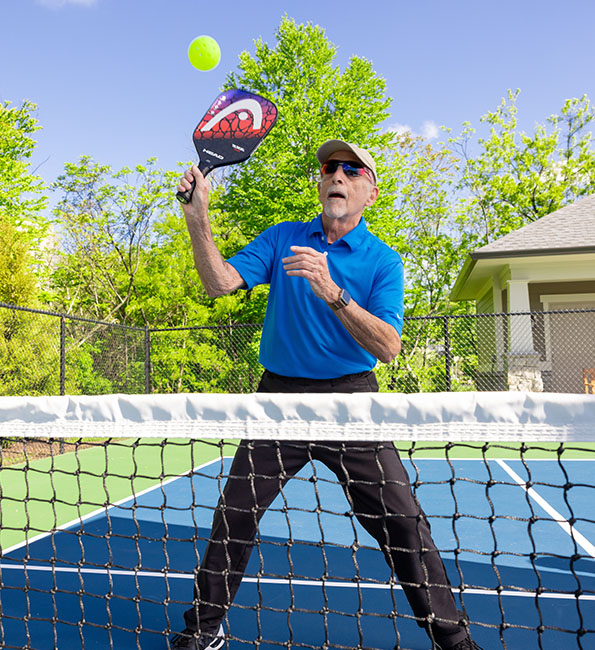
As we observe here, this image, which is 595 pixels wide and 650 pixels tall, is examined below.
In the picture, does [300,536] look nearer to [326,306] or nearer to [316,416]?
[326,306]

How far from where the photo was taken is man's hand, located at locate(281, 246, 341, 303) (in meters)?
1.97

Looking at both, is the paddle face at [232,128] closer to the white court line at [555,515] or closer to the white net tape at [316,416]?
the white net tape at [316,416]

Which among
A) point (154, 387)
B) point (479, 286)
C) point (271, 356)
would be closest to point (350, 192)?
point (271, 356)

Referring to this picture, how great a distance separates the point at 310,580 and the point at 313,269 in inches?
73.1

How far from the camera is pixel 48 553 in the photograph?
13.1 feet

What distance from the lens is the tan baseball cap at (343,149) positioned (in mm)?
2383

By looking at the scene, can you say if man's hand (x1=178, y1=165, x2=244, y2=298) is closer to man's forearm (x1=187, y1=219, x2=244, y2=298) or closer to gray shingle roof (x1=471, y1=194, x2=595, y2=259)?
man's forearm (x1=187, y1=219, x2=244, y2=298)

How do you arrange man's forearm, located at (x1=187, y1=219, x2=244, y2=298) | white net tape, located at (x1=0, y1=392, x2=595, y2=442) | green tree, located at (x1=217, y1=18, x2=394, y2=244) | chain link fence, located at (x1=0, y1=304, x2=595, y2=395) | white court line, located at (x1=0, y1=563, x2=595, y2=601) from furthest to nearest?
green tree, located at (x1=217, y1=18, x2=394, y2=244) → chain link fence, located at (x1=0, y1=304, x2=595, y2=395) → white court line, located at (x1=0, y1=563, x2=595, y2=601) → man's forearm, located at (x1=187, y1=219, x2=244, y2=298) → white net tape, located at (x1=0, y1=392, x2=595, y2=442)

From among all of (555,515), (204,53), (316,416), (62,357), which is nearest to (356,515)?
(316,416)

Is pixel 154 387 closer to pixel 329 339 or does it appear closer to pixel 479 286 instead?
pixel 479 286

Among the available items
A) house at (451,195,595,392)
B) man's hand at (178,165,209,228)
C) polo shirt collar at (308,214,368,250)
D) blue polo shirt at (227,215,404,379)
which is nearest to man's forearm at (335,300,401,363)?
blue polo shirt at (227,215,404,379)

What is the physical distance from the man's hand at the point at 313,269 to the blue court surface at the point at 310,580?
2.01ft

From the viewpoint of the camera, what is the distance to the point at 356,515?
203 cm

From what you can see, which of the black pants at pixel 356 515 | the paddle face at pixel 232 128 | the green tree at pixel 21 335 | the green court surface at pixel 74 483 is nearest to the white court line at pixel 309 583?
the green court surface at pixel 74 483
